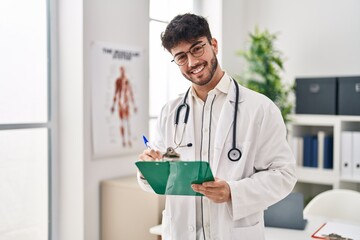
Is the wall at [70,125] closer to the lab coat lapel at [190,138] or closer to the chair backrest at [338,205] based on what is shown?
the lab coat lapel at [190,138]

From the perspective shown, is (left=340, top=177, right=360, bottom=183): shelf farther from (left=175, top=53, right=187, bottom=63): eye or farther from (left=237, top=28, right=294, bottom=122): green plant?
(left=175, top=53, right=187, bottom=63): eye

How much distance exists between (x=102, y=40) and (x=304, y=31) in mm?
1996

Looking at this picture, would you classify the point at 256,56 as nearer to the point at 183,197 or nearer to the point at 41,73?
the point at 41,73

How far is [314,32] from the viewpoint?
3.95 m

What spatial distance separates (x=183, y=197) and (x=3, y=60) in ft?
4.79

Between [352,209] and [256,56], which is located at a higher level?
[256,56]

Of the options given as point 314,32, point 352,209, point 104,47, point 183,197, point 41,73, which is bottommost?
point 352,209

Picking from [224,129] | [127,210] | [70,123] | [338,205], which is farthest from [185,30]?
[338,205]

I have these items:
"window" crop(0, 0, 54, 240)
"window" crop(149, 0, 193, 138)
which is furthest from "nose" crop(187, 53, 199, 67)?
"window" crop(149, 0, 193, 138)

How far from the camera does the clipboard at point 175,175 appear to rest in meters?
1.38

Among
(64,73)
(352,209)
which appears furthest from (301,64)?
(64,73)

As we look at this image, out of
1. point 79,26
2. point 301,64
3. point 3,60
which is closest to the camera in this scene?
point 3,60

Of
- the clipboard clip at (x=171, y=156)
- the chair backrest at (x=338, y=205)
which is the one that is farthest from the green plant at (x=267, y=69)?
the clipboard clip at (x=171, y=156)

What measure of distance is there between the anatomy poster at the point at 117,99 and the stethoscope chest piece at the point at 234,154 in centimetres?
140
